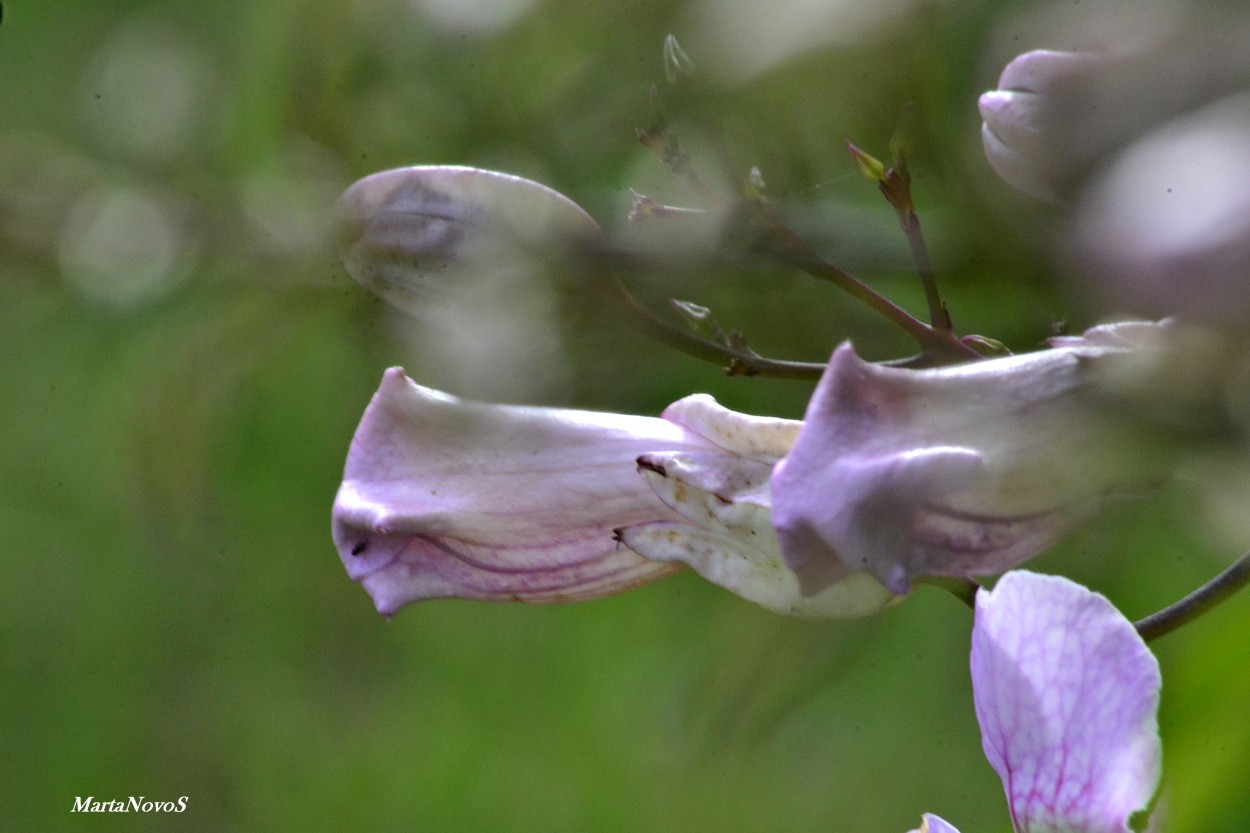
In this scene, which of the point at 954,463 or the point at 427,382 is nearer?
the point at 954,463

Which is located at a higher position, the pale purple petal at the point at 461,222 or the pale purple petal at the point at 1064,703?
the pale purple petal at the point at 461,222

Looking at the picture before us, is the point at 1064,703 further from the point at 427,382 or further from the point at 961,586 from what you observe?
the point at 427,382

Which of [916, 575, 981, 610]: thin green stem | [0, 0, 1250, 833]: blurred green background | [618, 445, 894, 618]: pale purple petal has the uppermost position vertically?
[618, 445, 894, 618]: pale purple petal

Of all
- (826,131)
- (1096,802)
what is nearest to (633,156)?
(826,131)

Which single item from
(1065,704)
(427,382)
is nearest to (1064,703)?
(1065,704)

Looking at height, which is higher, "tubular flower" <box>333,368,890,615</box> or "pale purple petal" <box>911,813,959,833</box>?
"tubular flower" <box>333,368,890,615</box>

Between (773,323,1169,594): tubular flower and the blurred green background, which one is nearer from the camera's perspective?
(773,323,1169,594): tubular flower
